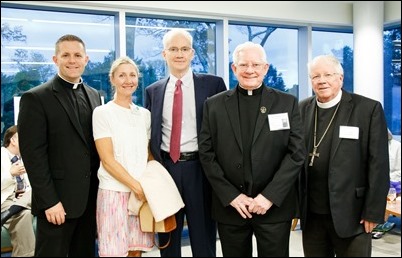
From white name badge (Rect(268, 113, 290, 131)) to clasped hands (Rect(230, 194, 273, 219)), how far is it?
0.35 meters

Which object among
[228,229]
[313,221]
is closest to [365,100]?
[313,221]

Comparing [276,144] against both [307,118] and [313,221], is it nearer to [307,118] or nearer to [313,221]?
[307,118]

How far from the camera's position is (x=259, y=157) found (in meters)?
2.12

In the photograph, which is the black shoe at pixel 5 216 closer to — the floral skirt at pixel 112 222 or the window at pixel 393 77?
the floral skirt at pixel 112 222

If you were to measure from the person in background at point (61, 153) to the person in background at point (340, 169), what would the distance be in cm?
119

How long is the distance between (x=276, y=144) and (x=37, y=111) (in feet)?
4.04

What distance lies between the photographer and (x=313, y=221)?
2281mm

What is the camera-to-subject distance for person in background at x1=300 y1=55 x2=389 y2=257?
211 cm

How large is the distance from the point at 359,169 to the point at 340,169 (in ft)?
0.37

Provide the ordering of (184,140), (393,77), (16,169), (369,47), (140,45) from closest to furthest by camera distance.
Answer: (184,140), (16,169), (140,45), (369,47), (393,77)

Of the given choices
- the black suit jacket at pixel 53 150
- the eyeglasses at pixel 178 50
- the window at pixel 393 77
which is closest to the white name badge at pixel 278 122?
the eyeglasses at pixel 178 50

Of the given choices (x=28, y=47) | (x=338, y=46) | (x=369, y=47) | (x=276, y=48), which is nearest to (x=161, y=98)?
(x=28, y=47)

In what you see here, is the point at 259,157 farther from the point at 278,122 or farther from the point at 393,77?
the point at 393,77

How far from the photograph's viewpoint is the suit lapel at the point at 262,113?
6.98 feet
